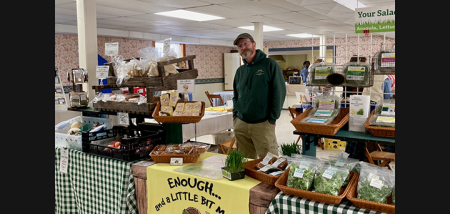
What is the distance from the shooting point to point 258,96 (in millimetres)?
3412

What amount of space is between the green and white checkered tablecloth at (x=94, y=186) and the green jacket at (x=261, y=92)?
126 centimetres

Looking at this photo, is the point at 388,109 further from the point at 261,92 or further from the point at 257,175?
the point at 261,92

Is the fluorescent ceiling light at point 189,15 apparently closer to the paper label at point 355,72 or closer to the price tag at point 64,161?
the price tag at point 64,161

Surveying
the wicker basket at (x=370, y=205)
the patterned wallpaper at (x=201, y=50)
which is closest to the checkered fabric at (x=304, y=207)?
the wicker basket at (x=370, y=205)

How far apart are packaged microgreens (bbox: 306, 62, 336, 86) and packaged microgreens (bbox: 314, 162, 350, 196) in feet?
1.97

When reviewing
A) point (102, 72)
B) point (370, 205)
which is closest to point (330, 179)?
point (370, 205)

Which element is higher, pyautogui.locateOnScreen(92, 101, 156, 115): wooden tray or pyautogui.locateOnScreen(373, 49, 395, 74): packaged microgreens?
pyautogui.locateOnScreen(373, 49, 395, 74): packaged microgreens

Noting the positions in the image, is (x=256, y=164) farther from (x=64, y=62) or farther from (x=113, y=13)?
(x=64, y=62)

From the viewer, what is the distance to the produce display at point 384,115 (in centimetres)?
212

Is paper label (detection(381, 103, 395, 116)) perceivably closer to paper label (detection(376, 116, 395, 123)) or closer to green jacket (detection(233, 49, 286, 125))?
paper label (detection(376, 116, 395, 123))

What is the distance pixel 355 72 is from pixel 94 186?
7.49 ft

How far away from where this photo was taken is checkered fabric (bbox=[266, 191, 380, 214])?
1.89 metres

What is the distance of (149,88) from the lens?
3.00m

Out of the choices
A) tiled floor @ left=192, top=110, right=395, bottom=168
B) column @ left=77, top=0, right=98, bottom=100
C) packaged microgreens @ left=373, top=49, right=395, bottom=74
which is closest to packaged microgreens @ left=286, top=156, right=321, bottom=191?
packaged microgreens @ left=373, top=49, right=395, bottom=74
